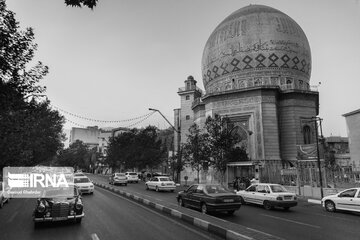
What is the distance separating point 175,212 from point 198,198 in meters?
1.59

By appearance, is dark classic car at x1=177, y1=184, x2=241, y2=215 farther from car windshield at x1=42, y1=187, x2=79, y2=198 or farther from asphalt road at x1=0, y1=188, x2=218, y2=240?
car windshield at x1=42, y1=187, x2=79, y2=198

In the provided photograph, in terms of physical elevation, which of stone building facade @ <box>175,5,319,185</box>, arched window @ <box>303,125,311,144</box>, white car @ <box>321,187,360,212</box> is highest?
stone building facade @ <box>175,5,319,185</box>

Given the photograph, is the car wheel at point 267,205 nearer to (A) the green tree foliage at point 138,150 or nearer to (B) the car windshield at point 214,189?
(B) the car windshield at point 214,189

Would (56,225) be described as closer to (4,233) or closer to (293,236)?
(4,233)

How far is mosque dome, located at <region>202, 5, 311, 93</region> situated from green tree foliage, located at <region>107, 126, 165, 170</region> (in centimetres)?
2173

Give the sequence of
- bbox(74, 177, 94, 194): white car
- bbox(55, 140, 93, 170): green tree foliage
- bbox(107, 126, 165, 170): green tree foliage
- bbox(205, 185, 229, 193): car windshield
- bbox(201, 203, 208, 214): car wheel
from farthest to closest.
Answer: bbox(55, 140, 93, 170): green tree foliage, bbox(107, 126, 165, 170): green tree foliage, bbox(74, 177, 94, 194): white car, bbox(205, 185, 229, 193): car windshield, bbox(201, 203, 208, 214): car wheel

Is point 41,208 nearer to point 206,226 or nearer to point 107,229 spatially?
point 107,229

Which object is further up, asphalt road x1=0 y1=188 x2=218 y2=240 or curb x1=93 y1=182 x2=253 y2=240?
curb x1=93 y1=182 x2=253 y2=240

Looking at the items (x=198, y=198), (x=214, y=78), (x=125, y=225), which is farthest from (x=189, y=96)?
(x=125, y=225)

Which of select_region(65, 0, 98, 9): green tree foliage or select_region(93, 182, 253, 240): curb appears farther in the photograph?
select_region(93, 182, 253, 240): curb

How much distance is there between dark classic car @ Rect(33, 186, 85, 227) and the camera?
9.12m

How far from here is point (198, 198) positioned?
12.9 meters

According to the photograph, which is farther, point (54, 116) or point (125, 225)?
point (54, 116)

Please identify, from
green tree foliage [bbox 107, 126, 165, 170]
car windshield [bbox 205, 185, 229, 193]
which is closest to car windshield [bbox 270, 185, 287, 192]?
car windshield [bbox 205, 185, 229, 193]
